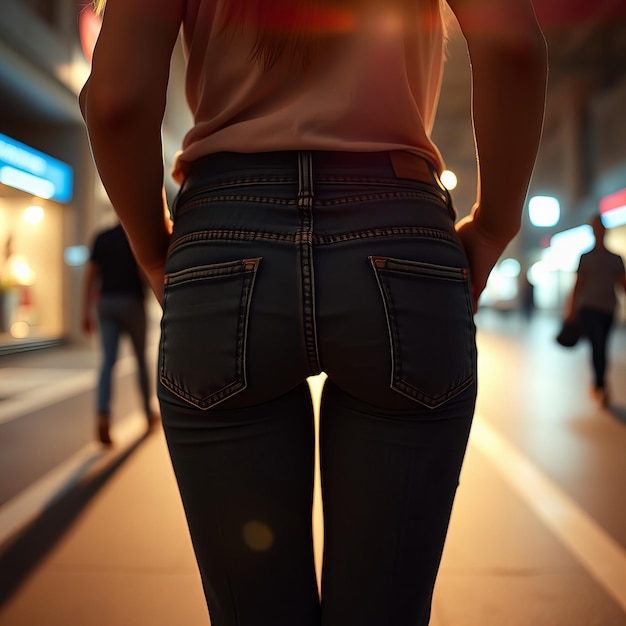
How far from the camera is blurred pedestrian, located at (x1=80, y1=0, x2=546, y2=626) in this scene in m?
0.70

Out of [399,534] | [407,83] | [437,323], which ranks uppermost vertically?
[407,83]

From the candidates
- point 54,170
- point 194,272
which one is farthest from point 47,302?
point 194,272

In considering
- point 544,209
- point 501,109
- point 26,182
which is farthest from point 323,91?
point 544,209

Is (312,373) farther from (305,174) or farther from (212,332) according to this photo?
(305,174)

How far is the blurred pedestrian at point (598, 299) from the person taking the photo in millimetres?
5477

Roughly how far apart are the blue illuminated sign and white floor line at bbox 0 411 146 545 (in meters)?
6.87

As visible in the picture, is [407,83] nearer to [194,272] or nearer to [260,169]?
[260,169]

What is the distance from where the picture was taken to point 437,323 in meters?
0.71

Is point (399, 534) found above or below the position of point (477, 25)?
below

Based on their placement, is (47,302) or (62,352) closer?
(62,352)

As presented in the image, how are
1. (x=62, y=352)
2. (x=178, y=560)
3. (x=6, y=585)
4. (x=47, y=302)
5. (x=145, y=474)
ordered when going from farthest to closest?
1. (x=47, y=302)
2. (x=62, y=352)
3. (x=145, y=474)
4. (x=178, y=560)
5. (x=6, y=585)

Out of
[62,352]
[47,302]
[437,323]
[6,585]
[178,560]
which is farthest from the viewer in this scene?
[47,302]

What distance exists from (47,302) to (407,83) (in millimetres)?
11857

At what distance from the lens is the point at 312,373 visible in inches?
28.8
